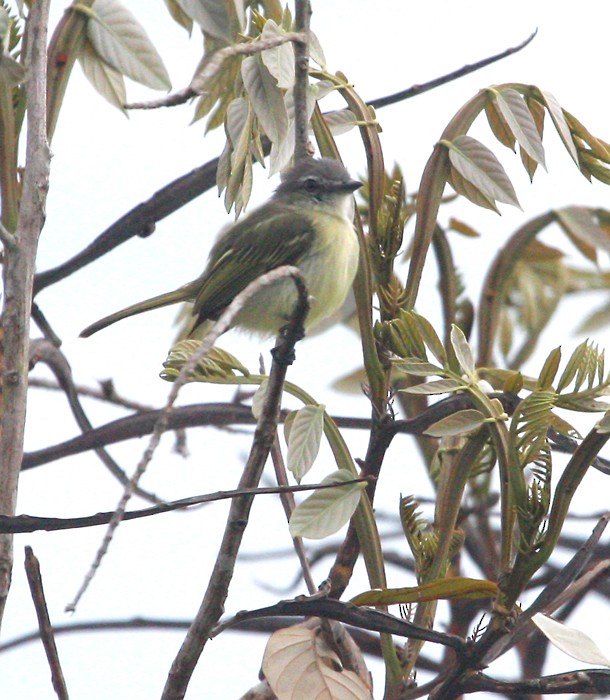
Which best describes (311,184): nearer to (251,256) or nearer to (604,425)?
(251,256)

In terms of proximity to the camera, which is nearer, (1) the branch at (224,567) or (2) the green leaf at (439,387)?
(1) the branch at (224,567)

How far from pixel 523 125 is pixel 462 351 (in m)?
0.38

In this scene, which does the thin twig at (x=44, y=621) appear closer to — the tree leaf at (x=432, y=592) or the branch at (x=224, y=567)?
the branch at (x=224, y=567)

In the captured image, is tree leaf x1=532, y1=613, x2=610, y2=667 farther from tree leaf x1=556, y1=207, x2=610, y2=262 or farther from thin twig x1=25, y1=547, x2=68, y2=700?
tree leaf x1=556, y1=207, x2=610, y2=262

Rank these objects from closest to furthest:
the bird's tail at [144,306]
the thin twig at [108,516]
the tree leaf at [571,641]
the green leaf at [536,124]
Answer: the thin twig at [108,516] → the tree leaf at [571,641] → the green leaf at [536,124] → the bird's tail at [144,306]

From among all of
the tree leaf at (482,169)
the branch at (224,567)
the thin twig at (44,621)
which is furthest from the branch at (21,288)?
the tree leaf at (482,169)

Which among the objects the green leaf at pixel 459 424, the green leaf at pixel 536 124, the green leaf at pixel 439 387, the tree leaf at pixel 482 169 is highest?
the green leaf at pixel 536 124

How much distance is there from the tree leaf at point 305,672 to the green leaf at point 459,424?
1.02 feet

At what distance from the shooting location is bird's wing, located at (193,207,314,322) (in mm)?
2463

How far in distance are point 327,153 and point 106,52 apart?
0.38m

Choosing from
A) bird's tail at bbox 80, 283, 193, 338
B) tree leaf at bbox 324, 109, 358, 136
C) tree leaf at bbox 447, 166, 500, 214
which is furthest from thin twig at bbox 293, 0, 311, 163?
bird's tail at bbox 80, 283, 193, 338

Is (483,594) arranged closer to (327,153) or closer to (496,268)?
(327,153)

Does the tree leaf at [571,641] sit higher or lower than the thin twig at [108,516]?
lower

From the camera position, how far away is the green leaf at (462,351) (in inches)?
44.9
